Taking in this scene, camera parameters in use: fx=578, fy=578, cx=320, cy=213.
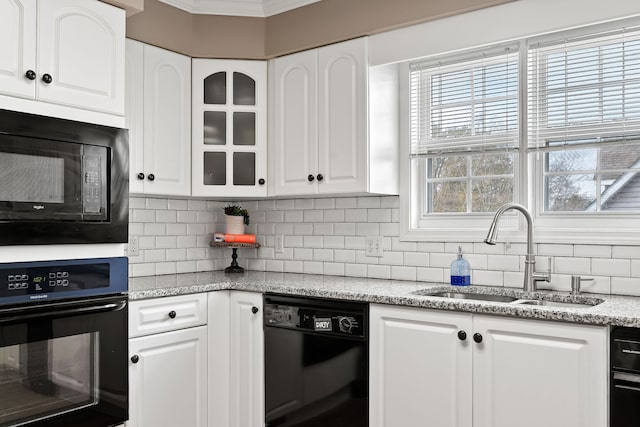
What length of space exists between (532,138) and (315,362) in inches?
60.3

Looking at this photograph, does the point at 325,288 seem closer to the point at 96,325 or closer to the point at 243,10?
the point at 96,325

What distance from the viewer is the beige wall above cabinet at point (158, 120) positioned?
121 inches

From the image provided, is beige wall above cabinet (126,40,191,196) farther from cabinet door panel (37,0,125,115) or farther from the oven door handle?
the oven door handle

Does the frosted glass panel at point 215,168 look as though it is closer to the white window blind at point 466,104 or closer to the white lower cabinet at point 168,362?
the white lower cabinet at point 168,362

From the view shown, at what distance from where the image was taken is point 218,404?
3.07 metres

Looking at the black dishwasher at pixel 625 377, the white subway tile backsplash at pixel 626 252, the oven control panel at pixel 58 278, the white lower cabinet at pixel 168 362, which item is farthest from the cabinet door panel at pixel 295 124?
the black dishwasher at pixel 625 377

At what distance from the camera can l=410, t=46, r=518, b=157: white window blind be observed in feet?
9.73

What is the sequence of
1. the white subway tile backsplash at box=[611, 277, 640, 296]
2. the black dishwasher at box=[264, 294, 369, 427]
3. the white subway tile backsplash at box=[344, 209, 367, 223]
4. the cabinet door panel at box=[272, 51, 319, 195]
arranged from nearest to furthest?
the white subway tile backsplash at box=[611, 277, 640, 296]
the black dishwasher at box=[264, 294, 369, 427]
the cabinet door panel at box=[272, 51, 319, 195]
the white subway tile backsplash at box=[344, 209, 367, 223]

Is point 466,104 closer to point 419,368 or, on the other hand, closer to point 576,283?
point 576,283

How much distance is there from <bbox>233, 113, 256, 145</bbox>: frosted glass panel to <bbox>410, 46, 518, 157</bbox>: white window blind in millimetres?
946

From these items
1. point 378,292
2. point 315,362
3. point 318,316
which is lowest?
point 315,362

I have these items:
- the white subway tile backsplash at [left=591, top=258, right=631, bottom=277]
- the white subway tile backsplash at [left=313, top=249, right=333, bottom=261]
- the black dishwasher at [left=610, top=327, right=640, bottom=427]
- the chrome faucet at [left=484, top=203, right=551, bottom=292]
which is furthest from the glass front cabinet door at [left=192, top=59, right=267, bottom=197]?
the black dishwasher at [left=610, top=327, right=640, bottom=427]

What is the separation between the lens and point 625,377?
195 cm

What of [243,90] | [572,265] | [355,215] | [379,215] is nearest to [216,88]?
[243,90]
